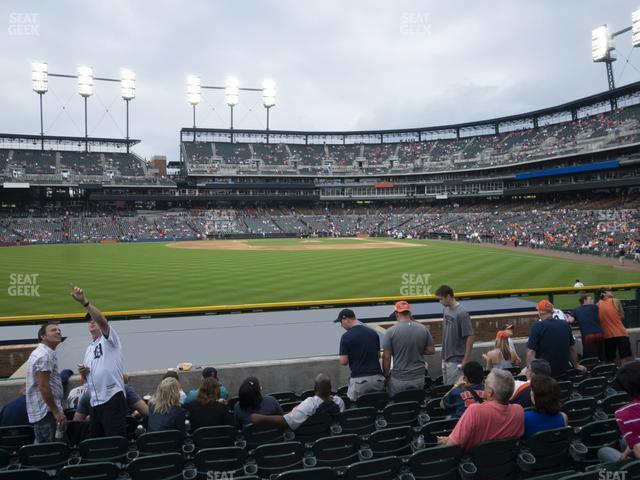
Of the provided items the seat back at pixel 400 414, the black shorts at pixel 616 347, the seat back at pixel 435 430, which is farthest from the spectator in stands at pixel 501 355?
the black shorts at pixel 616 347

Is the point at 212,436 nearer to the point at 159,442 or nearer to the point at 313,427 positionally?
the point at 159,442

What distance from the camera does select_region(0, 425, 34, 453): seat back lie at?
4957 mm

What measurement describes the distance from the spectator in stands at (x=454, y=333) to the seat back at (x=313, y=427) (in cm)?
270

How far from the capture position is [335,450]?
14.0 ft

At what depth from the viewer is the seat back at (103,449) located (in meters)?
4.41

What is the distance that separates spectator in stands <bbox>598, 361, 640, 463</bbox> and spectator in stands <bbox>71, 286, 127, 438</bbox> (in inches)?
214

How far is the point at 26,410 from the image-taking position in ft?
17.6

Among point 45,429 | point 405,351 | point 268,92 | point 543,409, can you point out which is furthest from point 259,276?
point 268,92

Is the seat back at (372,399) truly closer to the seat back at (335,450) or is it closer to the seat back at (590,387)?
the seat back at (335,450)

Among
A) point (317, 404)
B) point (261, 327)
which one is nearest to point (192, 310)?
point (261, 327)

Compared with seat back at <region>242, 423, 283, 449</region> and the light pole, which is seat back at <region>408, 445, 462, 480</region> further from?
the light pole

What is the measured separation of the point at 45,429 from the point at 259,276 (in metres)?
20.5

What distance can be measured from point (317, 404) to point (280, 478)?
1.56 meters

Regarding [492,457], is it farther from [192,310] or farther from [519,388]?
[192,310]
